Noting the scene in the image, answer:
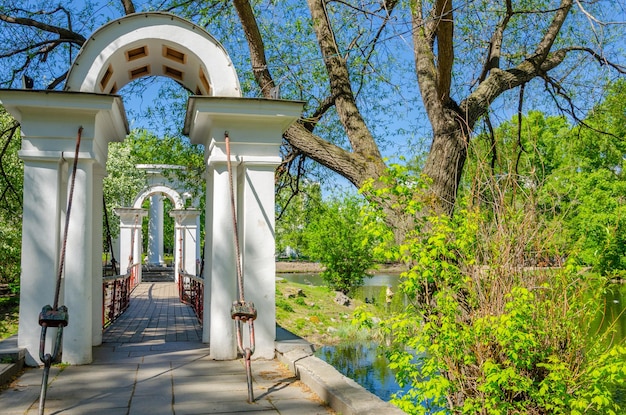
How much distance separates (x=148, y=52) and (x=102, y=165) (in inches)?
62.4

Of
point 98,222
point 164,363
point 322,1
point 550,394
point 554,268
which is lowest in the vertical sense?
point 550,394

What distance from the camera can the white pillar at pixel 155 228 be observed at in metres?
29.1

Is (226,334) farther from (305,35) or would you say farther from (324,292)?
(324,292)

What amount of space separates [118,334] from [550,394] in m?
6.24

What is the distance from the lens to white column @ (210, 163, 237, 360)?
6.46 meters

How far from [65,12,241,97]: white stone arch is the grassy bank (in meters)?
9.84

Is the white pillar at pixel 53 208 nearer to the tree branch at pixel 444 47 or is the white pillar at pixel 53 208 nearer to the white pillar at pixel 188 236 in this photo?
the tree branch at pixel 444 47

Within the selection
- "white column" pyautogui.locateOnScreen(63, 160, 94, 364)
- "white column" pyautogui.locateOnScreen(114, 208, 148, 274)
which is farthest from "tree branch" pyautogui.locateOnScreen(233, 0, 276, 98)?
"white column" pyautogui.locateOnScreen(114, 208, 148, 274)

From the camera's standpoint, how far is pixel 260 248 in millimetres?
6746

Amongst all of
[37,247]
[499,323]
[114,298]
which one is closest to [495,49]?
[499,323]

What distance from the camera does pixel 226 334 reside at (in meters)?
6.47

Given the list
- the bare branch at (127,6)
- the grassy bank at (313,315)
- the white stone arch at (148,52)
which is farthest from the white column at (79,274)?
the grassy bank at (313,315)

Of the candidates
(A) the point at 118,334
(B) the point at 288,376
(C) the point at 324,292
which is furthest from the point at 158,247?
→ (B) the point at 288,376

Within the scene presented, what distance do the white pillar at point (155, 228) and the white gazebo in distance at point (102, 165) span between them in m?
22.2
